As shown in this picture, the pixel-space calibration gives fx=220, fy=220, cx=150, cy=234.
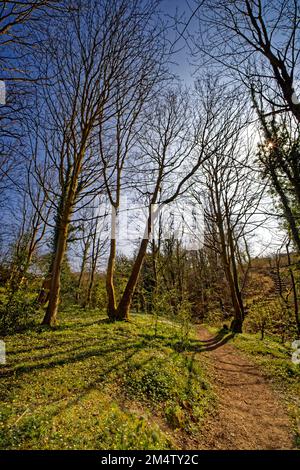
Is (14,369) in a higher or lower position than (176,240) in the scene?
lower

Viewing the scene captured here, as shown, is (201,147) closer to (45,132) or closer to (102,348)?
(45,132)

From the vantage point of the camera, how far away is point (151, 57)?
22.8 feet

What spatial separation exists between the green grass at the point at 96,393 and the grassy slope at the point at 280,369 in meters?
1.73

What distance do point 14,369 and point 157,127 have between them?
429 inches

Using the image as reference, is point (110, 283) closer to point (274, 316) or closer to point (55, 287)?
point (55, 287)

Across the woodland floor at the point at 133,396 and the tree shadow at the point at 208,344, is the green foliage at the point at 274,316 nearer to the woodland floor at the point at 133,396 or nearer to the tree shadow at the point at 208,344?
the tree shadow at the point at 208,344

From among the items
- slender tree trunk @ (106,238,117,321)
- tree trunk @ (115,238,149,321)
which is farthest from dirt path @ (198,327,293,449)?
slender tree trunk @ (106,238,117,321)

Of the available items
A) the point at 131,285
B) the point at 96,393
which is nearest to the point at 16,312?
the point at 131,285

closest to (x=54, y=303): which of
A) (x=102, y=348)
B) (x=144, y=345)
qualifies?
(x=102, y=348)

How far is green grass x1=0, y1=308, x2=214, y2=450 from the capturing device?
9.04 ft

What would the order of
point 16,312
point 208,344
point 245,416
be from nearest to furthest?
point 245,416
point 16,312
point 208,344

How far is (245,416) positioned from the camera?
173 inches

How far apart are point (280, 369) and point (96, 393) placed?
19.4ft

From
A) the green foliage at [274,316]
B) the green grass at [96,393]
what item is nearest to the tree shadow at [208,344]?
the green grass at [96,393]
